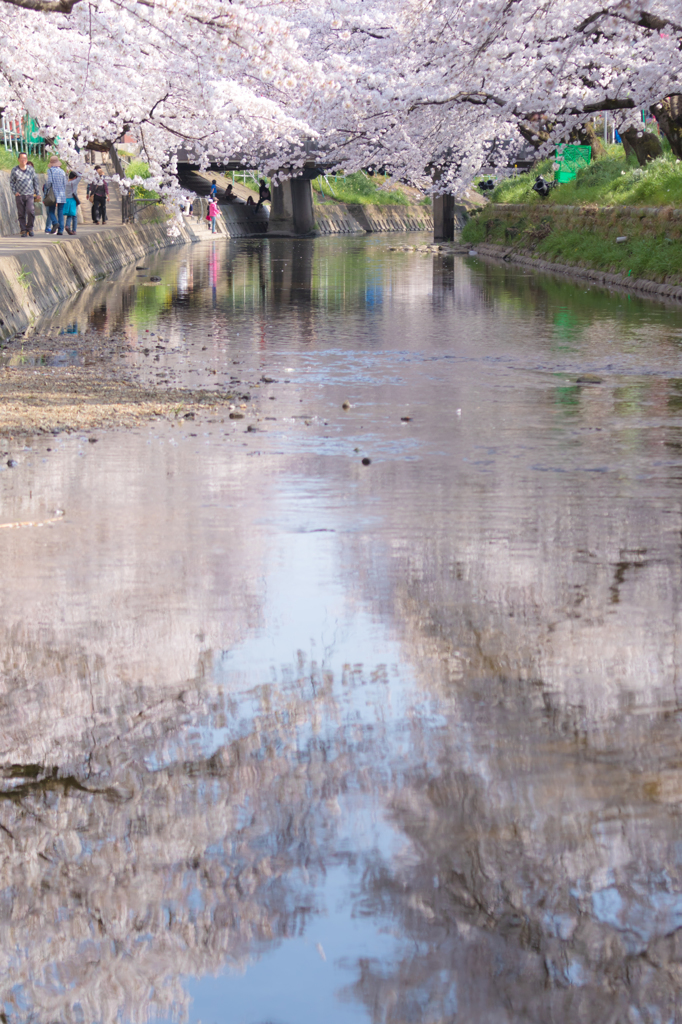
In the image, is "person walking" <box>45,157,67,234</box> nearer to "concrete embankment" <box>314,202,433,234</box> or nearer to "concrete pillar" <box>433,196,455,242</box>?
"concrete pillar" <box>433,196,455,242</box>

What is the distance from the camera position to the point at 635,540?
758 centimetres

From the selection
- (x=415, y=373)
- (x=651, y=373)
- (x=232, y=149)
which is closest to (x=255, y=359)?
(x=415, y=373)

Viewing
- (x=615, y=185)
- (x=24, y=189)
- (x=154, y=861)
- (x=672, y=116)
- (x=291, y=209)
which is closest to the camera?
(x=154, y=861)

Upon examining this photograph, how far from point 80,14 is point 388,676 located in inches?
941

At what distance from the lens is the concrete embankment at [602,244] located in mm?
26328

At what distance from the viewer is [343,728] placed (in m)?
4.86

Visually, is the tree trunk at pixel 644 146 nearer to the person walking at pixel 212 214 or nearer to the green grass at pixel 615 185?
the green grass at pixel 615 185

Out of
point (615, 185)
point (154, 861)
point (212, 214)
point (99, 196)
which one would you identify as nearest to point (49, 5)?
point (154, 861)

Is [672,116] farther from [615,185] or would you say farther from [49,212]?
[49,212]

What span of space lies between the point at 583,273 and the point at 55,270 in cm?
→ 1237

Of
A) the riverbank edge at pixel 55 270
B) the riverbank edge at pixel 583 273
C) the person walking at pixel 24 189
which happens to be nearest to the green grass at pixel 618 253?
the riverbank edge at pixel 583 273

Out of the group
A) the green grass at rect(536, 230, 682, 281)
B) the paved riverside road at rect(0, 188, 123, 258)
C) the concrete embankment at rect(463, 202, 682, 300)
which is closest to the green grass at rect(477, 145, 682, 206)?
the concrete embankment at rect(463, 202, 682, 300)

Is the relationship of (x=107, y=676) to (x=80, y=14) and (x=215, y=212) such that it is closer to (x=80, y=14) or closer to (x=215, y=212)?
(x=80, y=14)

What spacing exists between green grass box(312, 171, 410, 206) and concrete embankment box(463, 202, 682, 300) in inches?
2105
